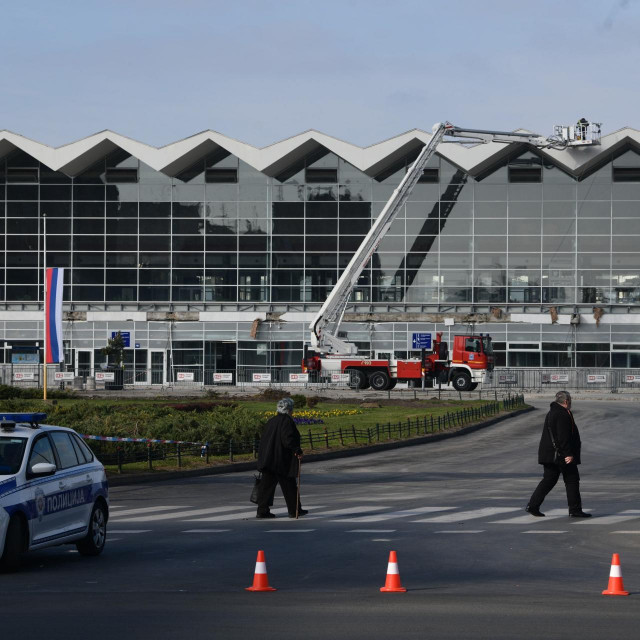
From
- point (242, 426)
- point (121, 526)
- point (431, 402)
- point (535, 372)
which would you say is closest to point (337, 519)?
point (121, 526)

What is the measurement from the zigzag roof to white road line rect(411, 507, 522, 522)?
53028 mm

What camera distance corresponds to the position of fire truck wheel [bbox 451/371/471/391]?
2427 inches

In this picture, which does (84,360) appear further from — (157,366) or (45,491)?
(45,491)

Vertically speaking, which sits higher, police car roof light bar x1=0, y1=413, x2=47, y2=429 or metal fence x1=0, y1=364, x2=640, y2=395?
police car roof light bar x1=0, y1=413, x2=47, y2=429

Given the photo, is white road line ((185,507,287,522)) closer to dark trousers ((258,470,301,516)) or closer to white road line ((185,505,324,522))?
white road line ((185,505,324,522))

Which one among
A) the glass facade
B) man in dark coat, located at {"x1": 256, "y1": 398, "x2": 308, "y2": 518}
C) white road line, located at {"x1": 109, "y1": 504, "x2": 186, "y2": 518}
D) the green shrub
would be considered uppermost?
the glass facade

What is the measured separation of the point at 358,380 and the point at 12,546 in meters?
51.0

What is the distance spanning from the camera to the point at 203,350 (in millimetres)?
74750

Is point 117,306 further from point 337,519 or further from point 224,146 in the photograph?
point 337,519

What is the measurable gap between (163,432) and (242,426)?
1.97m

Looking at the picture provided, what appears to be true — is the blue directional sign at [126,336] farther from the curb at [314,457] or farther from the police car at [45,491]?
the police car at [45,491]

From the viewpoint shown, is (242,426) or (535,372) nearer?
(242,426)

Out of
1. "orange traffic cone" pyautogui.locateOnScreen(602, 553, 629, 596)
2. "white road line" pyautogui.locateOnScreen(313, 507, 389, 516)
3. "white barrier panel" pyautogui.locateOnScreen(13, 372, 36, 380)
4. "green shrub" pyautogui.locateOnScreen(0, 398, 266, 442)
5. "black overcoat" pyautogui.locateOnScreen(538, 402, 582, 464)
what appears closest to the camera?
"orange traffic cone" pyautogui.locateOnScreen(602, 553, 629, 596)

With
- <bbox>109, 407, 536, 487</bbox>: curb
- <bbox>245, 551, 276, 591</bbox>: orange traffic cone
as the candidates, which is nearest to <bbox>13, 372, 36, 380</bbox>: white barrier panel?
<bbox>109, 407, 536, 487</bbox>: curb
